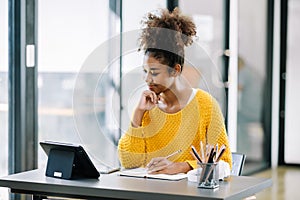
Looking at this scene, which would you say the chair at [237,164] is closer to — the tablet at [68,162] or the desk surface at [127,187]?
the desk surface at [127,187]

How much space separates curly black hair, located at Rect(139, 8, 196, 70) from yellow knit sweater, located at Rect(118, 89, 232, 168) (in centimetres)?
23

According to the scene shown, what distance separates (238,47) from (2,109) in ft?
Answer: 10.7

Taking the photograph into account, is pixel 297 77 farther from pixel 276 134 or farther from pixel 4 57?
pixel 4 57

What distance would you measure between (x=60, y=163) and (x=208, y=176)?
56cm

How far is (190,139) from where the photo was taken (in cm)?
251

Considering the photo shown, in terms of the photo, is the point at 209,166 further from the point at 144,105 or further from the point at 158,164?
the point at 144,105

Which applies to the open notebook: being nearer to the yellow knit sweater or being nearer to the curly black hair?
the yellow knit sweater

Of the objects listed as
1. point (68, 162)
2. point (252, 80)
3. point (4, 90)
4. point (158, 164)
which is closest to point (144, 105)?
point (158, 164)

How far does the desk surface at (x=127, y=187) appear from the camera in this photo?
6.70 ft

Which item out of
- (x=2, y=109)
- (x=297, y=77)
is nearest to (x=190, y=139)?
(x=2, y=109)

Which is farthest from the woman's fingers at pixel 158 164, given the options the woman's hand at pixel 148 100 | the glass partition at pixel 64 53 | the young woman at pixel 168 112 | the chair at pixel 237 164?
the glass partition at pixel 64 53

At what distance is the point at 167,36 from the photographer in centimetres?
237

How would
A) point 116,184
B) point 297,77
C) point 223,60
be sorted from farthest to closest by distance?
point 297,77
point 223,60
point 116,184

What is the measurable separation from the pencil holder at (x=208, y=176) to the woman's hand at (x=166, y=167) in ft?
0.64
